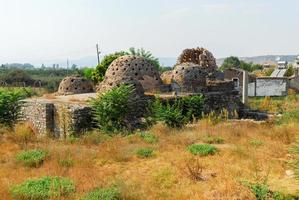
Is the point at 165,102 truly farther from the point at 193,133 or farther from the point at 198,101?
the point at 193,133

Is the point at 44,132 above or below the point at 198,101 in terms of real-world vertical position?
below

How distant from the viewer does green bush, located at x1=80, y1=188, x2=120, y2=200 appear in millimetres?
4980

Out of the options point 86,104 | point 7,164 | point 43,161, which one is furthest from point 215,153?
point 86,104

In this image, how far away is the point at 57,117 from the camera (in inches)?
474

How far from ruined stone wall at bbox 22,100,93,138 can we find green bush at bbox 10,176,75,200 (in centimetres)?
551

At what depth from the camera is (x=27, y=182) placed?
574cm

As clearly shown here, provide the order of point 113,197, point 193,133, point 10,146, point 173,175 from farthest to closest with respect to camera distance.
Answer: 1. point 193,133
2. point 10,146
3. point 173,175
4. point 113,197

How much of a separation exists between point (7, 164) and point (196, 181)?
3512mm

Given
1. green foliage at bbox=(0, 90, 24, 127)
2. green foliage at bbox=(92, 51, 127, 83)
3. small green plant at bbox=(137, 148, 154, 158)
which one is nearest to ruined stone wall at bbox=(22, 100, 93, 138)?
green foliage at bbox=(0, 90, 24, 127)

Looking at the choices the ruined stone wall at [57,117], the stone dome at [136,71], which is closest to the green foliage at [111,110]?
the ruined stone wall at [57,117]

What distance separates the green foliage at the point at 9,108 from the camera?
35.0 ft

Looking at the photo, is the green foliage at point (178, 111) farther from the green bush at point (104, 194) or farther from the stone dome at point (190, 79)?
the green bush at point (104, 194)

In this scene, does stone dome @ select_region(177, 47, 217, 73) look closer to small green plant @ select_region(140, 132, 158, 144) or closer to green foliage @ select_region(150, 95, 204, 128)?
green foliage @ select_region(150, 95, 204, 128)

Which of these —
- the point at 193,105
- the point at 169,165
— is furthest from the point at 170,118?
the point at 169,165
